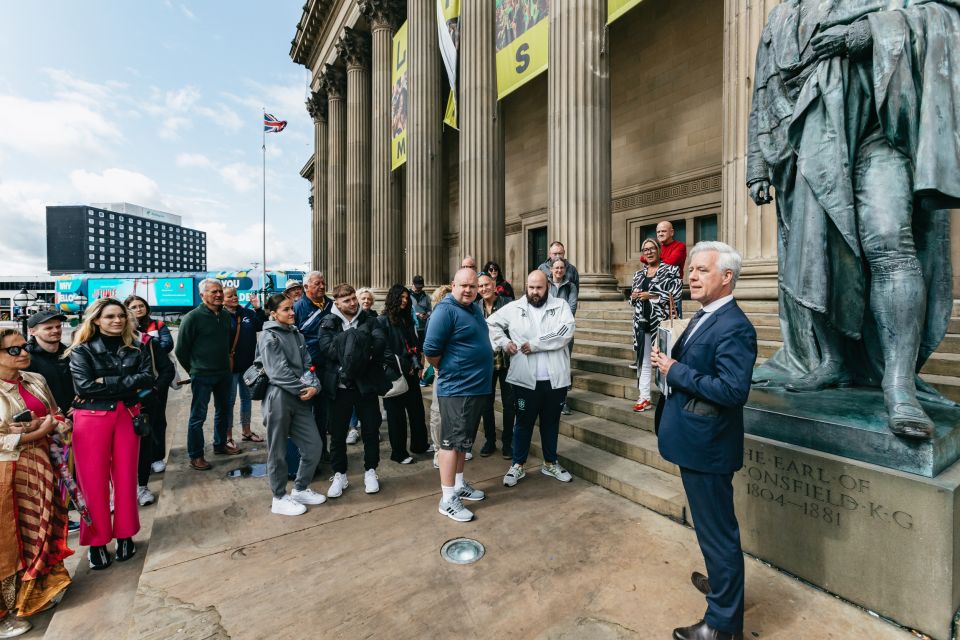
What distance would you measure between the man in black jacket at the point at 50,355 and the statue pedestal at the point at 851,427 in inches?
195

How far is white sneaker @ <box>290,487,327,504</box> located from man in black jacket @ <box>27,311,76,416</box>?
180cm

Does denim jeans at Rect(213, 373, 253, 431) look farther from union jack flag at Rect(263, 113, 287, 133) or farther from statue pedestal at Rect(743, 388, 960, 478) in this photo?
union jack flag at Rect(263, 113, 287, 133)

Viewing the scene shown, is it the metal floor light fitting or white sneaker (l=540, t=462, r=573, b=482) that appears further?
white sneaker (l=540, t=462, r=573, b=482)

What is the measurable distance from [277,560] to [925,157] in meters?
4.36

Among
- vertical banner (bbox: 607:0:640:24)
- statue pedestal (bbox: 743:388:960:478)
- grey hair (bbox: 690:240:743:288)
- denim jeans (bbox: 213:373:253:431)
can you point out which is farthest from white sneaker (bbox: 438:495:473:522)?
vertical banner (bbox: 607:0:640:24)

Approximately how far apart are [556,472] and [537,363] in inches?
40.7

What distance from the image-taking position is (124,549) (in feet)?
11.3

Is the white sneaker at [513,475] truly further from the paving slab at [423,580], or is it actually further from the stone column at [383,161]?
the stone column at [383,161]

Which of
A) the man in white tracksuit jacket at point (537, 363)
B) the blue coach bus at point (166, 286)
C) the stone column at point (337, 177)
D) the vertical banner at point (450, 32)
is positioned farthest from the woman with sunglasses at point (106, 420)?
the blue coach bus at point (166, 286)

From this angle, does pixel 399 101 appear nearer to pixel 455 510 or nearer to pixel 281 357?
pixel 281 357

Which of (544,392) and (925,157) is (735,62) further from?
(544,392)

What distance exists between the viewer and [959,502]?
7.06 ft

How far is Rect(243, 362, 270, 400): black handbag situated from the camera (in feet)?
12.8

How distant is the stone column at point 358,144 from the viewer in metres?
19.4
